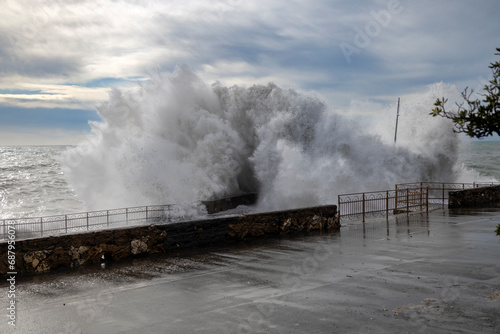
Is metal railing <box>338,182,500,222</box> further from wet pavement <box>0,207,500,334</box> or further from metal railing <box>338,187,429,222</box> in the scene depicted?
wet pavement <box>0,207,500,334</box>

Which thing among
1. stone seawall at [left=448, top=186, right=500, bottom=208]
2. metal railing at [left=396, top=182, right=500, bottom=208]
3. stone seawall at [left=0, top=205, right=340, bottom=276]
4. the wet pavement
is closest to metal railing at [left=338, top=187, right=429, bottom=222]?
metal railing at [left=396, top=182, right=500, bottom=208]

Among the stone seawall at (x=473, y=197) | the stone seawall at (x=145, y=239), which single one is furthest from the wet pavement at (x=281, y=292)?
the stone seawall at (x=473, y=197)

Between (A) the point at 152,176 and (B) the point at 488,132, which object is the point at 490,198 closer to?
(B) the point at 488,132

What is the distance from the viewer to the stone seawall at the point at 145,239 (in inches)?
Result: 329

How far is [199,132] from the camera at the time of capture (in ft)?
109

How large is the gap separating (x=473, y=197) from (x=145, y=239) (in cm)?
1442

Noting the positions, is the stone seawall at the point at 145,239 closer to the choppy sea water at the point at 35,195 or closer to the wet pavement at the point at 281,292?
the wet pavement at the point at 281,292

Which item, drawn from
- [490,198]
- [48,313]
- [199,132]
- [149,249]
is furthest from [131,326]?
[199,132]

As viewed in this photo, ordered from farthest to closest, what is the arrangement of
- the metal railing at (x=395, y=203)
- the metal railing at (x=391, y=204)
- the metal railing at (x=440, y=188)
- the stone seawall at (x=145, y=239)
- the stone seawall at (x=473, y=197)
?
the metal railing at (x=440, y=188) < the stone seawall at (x=473, y=197) < the metal railing at (x=395, y=203) < the metal railing at (x=391, y=204) < the stone seawall at (x=145, y=239)

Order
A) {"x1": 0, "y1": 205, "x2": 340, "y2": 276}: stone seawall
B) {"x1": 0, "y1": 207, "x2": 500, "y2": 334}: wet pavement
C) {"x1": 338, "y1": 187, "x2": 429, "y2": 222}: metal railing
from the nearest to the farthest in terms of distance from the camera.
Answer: {"x1": 0, "y1": 207, "x2": 500, "y2": 334}: wet pavement → {"x1": 0, "y1": 205, "x2": 340, "y2": 276}: stone seawall → {"x1": 338, "y1": 187, "x2": 429, "y2": 222}: metal railing

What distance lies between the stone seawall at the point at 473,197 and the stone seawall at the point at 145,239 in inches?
305

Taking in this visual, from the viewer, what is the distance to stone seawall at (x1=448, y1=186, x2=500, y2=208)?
18094mm

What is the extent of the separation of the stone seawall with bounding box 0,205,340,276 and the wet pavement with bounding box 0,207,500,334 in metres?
0.38

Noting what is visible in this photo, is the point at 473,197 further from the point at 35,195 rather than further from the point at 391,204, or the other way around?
the point at 35,195
